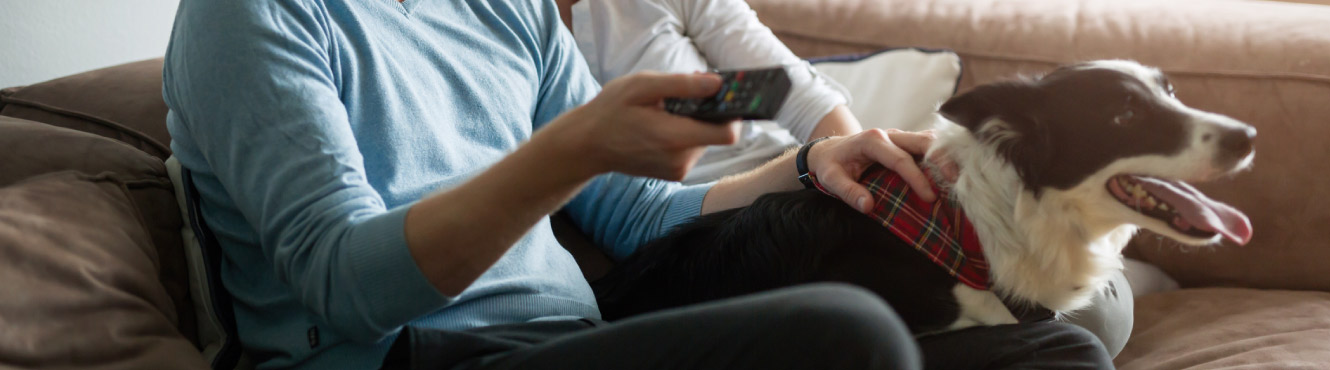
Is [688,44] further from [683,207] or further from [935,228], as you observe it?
[935,228]

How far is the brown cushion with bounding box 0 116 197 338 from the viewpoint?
1171 mm

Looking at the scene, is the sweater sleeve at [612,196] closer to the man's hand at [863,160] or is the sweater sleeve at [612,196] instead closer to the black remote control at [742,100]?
the man's hand at [863,160]

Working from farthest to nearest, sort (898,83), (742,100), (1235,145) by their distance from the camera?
(898,83), (1235,145), (742,100)

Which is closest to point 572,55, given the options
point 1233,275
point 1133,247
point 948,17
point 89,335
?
point 89,335

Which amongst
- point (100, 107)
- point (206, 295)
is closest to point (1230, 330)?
point (206, 295)

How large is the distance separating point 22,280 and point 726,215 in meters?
0.84

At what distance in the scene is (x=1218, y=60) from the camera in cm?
182

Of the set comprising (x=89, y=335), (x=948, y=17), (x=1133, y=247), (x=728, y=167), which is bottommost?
(x=1133, y=247)

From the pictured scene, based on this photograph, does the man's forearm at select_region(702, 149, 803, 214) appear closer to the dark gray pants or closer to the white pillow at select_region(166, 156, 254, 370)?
the dark gray pants

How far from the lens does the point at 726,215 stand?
4.18ft

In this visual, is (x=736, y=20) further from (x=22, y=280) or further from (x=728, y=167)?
(x=22, y=280)

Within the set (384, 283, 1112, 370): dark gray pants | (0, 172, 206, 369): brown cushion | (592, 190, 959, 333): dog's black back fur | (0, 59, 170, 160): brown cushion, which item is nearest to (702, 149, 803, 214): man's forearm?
(592, 190, 959, 333): dog's black back fur

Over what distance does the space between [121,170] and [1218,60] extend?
6.50 feet

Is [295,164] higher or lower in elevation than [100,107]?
higher
